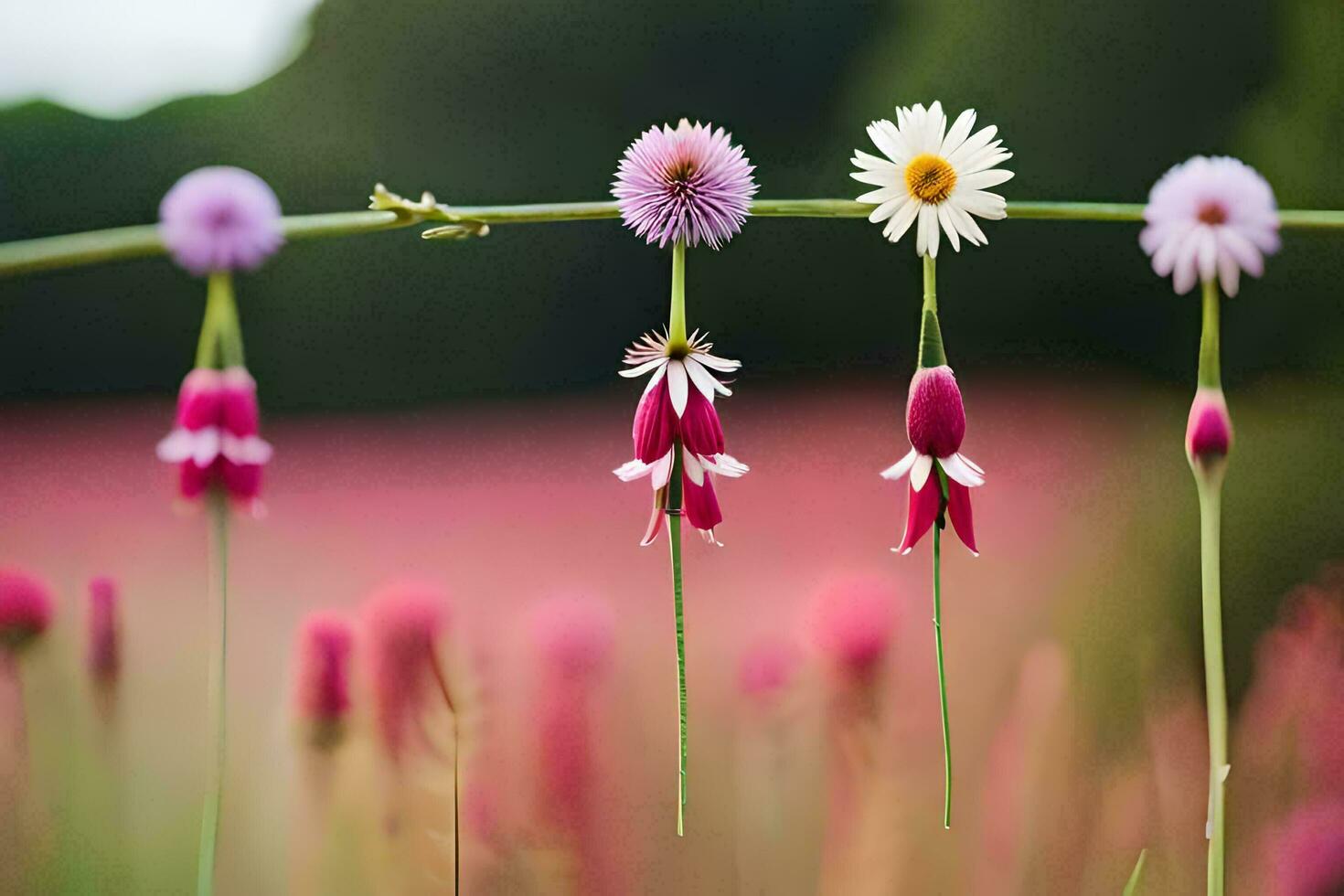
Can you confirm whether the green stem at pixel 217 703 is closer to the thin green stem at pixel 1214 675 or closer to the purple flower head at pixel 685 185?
the purple flower head at pixel 685 185

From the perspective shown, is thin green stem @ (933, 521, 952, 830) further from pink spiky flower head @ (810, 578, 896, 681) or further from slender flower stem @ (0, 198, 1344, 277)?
slender flower stem @ (0, 198, 1344, 277)

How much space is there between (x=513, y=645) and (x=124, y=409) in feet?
1.15

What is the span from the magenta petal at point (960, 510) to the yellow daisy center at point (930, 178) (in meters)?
0.21

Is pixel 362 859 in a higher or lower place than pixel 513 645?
lower

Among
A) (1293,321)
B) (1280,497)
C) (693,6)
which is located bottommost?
(1280,497)

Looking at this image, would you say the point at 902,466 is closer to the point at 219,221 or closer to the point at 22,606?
the point at 219,221

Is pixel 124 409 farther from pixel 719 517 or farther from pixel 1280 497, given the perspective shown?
pixel 1280 497

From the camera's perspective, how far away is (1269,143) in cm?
88

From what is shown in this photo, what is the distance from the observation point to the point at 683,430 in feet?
2.55

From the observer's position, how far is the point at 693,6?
0.85 meters

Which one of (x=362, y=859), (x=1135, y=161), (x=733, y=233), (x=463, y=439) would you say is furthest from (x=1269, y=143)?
(x=362, y=859)

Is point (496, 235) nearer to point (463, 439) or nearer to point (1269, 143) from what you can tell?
point (463, 439)

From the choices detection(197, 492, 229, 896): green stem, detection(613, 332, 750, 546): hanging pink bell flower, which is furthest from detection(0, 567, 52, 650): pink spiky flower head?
detection(613, 332, 750, 546): hanging pink bell flower

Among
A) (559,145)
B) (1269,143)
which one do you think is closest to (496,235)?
(559,145)
